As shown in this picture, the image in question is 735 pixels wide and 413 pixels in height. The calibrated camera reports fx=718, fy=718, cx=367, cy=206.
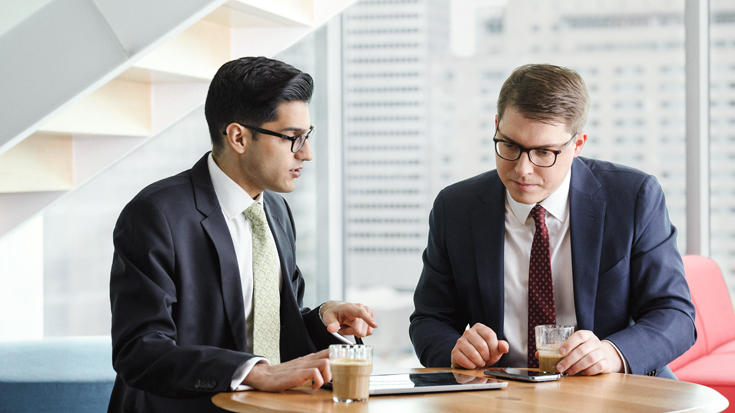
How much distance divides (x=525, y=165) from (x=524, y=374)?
510 millimetres

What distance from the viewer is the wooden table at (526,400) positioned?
47.3 inches

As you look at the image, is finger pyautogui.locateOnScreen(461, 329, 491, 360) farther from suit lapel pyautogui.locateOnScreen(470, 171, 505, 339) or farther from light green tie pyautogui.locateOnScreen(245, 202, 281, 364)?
light green tie pyautogui.locateOnScreen(245, 202, 281, 364)

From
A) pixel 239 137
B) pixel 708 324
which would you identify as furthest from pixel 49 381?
pixel 708 324

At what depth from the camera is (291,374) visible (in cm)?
131

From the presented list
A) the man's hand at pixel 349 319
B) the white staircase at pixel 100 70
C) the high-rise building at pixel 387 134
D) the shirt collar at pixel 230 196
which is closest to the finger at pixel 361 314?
the man's hand at pixel 349 319

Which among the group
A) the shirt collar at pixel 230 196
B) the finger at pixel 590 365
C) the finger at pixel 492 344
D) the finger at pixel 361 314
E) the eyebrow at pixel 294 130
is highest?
the eyebrow at pixel 294 130

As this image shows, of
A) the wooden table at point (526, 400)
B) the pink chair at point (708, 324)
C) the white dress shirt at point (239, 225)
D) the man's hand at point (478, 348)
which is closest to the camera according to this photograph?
the wooden table at point (526, 400)

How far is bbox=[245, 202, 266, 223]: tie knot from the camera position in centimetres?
181

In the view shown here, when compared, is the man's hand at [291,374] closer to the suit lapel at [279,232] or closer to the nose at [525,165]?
the suit lapel at [279,232]

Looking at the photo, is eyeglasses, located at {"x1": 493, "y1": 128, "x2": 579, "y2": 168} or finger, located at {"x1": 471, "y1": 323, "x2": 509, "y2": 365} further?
eyeglasses, located at {"x1": 493, "y1": 128, "x2": 579, "y2": 168}

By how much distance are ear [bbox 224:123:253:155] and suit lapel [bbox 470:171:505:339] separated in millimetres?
632

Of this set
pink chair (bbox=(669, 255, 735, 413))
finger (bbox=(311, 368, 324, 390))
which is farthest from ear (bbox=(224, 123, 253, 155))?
pink chair (bbox=(669, 255, 735, 413))

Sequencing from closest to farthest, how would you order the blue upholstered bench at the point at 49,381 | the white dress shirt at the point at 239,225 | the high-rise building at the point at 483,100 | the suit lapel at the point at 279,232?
the white dress shirt at the point at 239,225 → the suit lapel at the point at 279,232 → the blue upholstered bench at the point at 49,381 → the high-rise building at the point at 483,100

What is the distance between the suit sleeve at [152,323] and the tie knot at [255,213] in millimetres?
258
